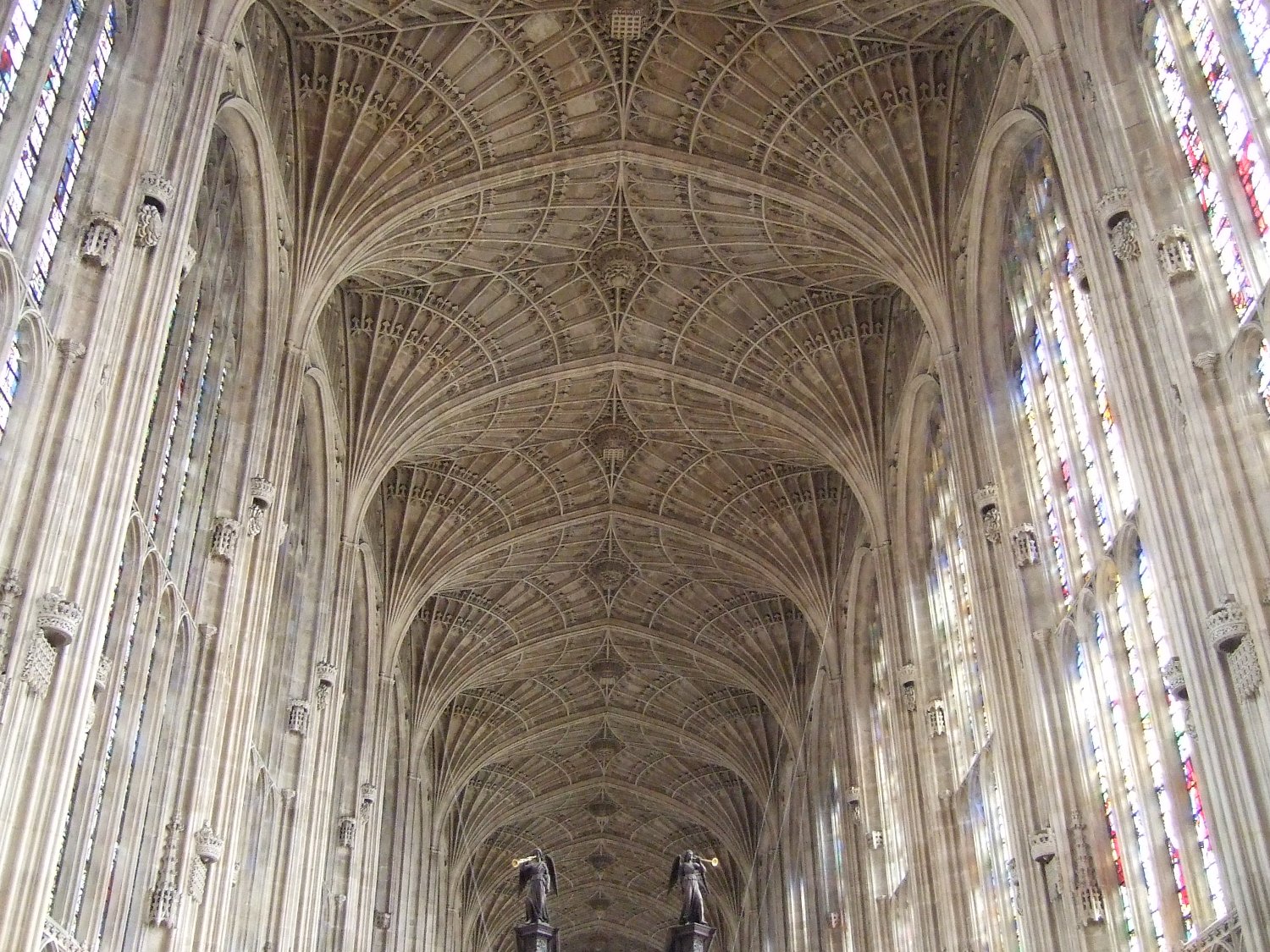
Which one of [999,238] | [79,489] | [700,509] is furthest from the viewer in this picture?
[700,509]

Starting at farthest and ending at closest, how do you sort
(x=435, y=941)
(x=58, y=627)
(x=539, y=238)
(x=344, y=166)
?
(x=435, y=941) → (x=539, y=238) → (x=344, y=166) → (x=58, y=627)

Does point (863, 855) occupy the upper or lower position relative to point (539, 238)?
lower

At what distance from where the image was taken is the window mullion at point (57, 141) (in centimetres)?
1477

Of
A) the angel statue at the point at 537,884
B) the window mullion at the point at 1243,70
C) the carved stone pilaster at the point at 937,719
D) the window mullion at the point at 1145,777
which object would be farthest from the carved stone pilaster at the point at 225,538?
the window mullion at the point at 1243,70

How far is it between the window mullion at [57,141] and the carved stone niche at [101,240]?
531 millimetres

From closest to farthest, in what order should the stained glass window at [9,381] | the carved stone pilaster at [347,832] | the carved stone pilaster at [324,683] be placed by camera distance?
the stained glass window at [9,381] < the carved stone pilaster at [324,683] < the carved stone pilaster at [347,832]

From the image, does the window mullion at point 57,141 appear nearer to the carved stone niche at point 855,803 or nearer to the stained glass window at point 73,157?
the stained glass window at point 73,157

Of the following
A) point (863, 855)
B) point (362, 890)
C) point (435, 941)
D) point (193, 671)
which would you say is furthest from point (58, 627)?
point (435, 941)

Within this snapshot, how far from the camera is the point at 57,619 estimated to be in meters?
13.7

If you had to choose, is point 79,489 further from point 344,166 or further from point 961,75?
point 961,75

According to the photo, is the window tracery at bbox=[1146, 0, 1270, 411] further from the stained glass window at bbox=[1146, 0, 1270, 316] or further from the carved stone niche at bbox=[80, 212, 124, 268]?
the carved stone niche at bbox=[80, 212, 124, 268]

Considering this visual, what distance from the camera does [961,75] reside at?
24719mm

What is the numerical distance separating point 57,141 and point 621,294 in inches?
658

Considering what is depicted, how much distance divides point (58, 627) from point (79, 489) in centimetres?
Answer: 166
